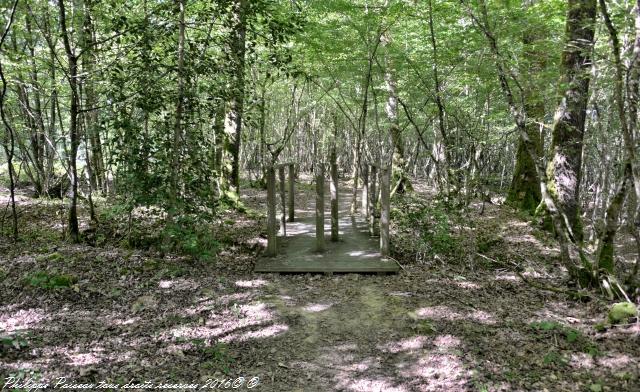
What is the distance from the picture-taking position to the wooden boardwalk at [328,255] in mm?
6676

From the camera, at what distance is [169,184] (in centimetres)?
649

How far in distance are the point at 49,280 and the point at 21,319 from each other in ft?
2.84

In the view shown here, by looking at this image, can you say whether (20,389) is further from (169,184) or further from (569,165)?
(569,165)

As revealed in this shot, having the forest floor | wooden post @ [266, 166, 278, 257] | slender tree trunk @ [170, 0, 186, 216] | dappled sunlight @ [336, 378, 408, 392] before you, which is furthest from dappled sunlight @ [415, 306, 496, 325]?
slender tree trunk @ [170, 0, 186, 216]

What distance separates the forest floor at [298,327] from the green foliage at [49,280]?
0.03 meters

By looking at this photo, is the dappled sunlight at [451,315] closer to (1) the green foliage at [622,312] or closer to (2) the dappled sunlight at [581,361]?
(2) the dappled sunlight at [581,361]

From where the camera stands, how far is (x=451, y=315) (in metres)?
5.02

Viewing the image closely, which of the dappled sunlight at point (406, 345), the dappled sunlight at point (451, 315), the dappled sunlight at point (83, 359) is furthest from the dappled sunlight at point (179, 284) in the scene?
the dappled sunlight at point (451, 315)

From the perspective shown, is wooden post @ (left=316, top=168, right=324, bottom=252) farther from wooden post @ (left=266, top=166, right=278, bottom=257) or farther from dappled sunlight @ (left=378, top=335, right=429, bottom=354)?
dappled sunlight @ (left=378, top=335, right=429, bottom=354)

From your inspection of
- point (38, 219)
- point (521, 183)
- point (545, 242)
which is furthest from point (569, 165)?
point (38, 219)

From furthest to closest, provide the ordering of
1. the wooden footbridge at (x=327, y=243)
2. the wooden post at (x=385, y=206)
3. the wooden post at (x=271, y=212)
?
the wooden post at (x=271, y=212) → the wooden post at (x=385, y=206) → the wooden footbridge at (x=327, y=243)

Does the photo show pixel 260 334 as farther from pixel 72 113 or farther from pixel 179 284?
pixel 72 113

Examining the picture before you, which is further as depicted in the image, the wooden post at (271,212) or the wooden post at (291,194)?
the wooden post at (291,194)

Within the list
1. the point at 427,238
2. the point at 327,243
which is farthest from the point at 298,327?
the point at 427,238
